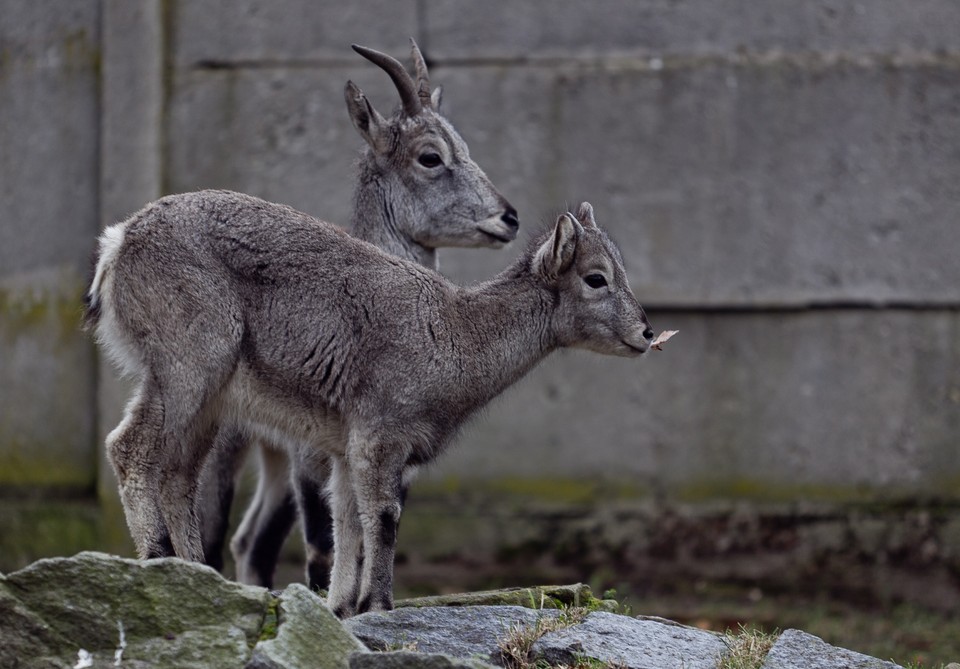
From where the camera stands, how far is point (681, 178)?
12289 mm

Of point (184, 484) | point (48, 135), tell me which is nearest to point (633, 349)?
point (184, 484)

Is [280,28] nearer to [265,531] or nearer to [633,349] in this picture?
[265,531]

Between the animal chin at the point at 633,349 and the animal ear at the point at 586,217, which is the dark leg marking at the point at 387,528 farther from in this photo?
the animal ear at the point at 586,217

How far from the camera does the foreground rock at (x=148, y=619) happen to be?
548 centimetres

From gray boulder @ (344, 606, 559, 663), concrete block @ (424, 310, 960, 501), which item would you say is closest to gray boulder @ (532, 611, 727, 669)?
gray boulder @ (344, 606, 559, 663)

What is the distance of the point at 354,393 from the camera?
7.06 metres

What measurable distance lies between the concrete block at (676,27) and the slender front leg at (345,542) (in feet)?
19.1

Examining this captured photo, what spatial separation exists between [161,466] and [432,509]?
567 cm

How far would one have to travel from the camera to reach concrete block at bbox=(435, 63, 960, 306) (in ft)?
40.0

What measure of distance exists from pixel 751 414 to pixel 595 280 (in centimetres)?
501

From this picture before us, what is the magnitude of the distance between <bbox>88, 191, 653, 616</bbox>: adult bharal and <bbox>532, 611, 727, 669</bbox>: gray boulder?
0.93 metres

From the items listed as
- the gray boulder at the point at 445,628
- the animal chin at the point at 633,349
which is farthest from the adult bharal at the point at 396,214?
the gray boulder at the point at 445,628

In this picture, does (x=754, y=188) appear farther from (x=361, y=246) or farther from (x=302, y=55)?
(x=361, y=246)

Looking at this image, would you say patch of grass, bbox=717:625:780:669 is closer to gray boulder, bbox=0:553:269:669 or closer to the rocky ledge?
the rocky ledge
